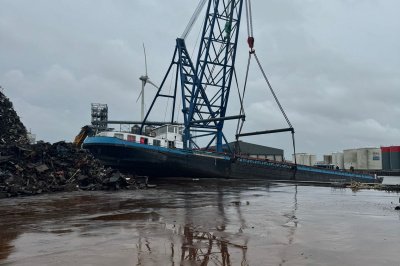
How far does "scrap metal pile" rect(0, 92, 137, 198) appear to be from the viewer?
37.2 ft

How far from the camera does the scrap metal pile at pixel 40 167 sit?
447 inches

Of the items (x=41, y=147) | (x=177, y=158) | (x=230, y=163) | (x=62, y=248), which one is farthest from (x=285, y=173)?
(x=62, y=248)

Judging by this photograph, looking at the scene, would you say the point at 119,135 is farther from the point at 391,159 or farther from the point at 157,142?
the point at 391,159

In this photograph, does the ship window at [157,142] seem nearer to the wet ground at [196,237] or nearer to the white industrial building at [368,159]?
the wet ground at [196,237]

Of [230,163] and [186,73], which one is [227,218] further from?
[186,73]

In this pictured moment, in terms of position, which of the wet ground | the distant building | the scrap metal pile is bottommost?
the wet ground

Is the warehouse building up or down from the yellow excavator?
down

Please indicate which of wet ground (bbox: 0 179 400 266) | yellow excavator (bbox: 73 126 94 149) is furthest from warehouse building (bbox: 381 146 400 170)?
wet ground (bbox: 0 179 400 266)

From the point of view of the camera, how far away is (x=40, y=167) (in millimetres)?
12328

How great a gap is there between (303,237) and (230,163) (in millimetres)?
20283

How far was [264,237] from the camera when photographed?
15.8ft

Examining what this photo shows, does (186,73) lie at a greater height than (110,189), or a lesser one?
greater

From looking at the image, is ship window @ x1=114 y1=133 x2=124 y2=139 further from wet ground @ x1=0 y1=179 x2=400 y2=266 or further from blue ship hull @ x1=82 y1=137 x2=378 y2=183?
wet ground @ x1=0 y1=179 x2=400 y2=266

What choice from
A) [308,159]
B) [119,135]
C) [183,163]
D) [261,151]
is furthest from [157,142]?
[308,159]
